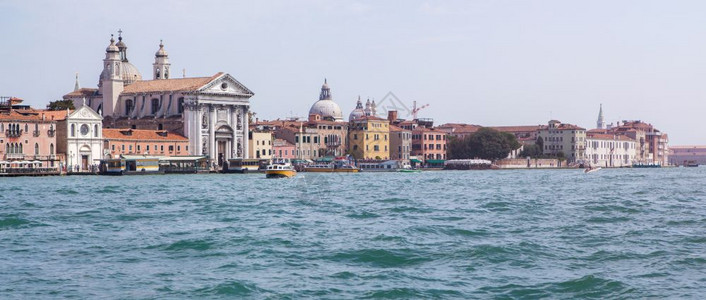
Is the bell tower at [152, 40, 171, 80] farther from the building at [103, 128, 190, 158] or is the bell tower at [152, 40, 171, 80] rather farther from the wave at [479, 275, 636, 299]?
the wave at [479, 275, 636, 299]

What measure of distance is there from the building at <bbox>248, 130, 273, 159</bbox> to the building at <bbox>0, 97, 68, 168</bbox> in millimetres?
19054

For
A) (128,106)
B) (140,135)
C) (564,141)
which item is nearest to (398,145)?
(564,141)

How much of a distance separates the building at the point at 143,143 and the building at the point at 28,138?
4.03 metres

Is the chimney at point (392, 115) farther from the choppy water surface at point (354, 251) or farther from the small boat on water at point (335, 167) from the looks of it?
the choppy water surface at point (354, 251)

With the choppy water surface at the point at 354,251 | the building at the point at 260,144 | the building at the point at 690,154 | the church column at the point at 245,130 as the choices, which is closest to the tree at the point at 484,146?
the building at the point at 260,144

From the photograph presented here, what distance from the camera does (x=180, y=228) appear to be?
20844mm

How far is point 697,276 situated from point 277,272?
19.3ft

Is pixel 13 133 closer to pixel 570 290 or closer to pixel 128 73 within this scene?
pixel 128 73

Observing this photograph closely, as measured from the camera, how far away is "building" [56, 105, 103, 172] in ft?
217

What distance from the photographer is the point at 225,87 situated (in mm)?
77000

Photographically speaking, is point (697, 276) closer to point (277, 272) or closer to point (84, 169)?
point (277, 272)

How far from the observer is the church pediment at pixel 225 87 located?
75381 millimetres

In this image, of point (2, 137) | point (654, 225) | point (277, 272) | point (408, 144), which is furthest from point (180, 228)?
point (408, 144)

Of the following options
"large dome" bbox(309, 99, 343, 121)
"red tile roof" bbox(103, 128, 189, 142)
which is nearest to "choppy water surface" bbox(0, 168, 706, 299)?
"red tile roof" bbox(103, 128, 189, 142)
